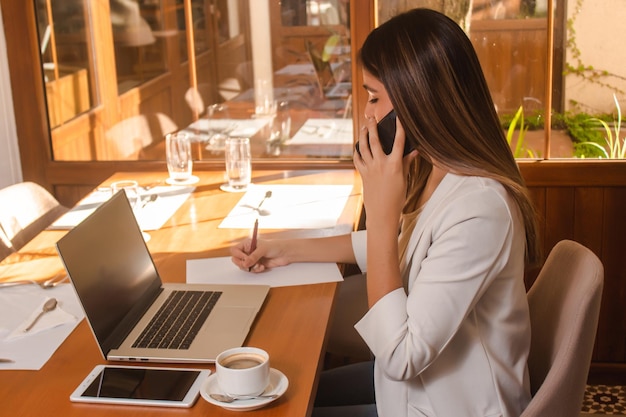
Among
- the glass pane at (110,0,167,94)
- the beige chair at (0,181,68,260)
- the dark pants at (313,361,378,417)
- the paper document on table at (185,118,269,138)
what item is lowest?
the dark pants at (313,361,378,417)

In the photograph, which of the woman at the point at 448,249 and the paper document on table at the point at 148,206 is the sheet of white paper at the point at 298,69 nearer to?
the paper document on table at the point at 148,206

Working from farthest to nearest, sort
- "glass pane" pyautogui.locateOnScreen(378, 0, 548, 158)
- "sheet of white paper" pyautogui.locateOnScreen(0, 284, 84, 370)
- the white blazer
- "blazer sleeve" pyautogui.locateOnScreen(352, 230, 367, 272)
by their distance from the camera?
"glass pane" pyautogui.locateOnScreen(378, 0, 548, 158)
"blazer sleeve" pyautogui.locateOnScreen(352, 230, 367, 272)
"sheet of white paper" pyautogui.locateOnScreen(0, 284, 84, 370)
the white blazer

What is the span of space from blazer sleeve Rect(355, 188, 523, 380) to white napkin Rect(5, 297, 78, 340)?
2.06ft

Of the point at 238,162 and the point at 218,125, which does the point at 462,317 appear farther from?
the point at 218,125

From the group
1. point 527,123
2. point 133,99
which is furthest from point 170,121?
point 527,123

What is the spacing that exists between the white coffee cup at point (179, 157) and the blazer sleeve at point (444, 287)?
1.42 meters

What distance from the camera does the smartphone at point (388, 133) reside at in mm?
1578

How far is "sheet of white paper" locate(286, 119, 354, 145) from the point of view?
9.70ft

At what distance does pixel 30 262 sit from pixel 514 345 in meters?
1.21

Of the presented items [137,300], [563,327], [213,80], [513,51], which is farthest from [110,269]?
[513,51]

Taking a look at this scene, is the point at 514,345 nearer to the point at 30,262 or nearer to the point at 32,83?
the point at 30,262

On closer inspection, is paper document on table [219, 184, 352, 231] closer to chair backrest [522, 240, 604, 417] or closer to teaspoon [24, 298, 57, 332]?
teaspoon [24, 298, 57, 332]

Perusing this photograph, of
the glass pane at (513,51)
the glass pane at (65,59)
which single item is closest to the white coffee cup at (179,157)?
the glass pane at (65,59)

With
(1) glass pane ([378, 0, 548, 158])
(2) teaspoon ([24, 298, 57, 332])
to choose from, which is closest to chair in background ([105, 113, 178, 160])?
(1) glass pane ([378, 0, 548, 158])
